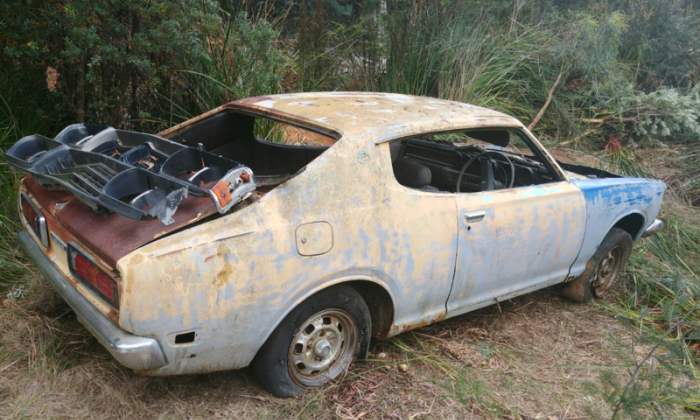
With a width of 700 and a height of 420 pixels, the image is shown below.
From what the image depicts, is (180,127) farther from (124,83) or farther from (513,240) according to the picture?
(513,240)

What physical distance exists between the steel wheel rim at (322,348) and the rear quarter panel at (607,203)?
6.38 feet

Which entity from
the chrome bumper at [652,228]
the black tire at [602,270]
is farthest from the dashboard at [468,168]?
the chrome bumper at [652,228]

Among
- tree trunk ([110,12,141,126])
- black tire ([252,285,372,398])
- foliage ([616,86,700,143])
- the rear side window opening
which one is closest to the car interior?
the rear side window opening

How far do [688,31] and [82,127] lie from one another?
33.1 ft

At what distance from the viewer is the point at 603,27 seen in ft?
26.5

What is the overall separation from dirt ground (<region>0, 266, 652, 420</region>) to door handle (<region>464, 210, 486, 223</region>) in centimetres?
86

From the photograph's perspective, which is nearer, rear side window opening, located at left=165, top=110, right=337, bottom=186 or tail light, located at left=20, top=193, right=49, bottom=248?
tail light, located at left=20, top=193, right=49, bottom=248

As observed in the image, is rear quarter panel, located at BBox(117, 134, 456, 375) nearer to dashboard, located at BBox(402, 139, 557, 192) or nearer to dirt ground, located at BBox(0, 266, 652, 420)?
dirt ground, located at BBox(0, 266, 652, 420)

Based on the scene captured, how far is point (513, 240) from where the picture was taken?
3.23 metres

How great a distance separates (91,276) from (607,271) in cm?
379

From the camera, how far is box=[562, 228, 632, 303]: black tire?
405cm

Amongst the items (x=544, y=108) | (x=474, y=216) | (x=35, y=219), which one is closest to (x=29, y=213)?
(x=35, y=219)

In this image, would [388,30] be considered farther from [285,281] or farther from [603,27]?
[285,281]

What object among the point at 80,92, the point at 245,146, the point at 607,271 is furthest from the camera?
the point at 80,92
